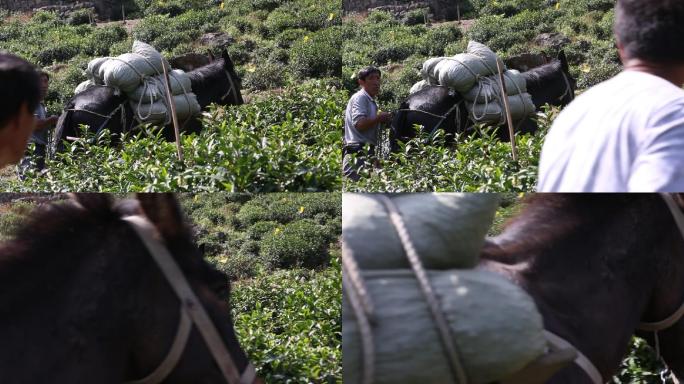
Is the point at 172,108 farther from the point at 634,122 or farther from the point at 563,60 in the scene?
the point at 634,122

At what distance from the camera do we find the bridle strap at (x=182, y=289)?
1.55 metres

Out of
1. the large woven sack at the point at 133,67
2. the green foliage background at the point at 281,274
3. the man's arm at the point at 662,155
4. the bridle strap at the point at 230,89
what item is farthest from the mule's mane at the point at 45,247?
the large woven sack at the point at 133,67

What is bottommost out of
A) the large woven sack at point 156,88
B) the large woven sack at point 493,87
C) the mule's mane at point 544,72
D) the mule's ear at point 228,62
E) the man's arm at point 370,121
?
the man's arm at point 370,121

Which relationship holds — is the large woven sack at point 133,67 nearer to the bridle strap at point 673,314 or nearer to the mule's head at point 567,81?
the mule's head at point 567,81

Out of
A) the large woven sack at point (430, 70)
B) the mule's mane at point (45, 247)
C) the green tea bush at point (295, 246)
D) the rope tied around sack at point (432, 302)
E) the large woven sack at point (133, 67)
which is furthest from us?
the large woven sack at point (133, 67)

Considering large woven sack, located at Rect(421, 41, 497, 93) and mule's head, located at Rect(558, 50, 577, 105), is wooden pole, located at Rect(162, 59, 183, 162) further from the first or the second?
mule's head, located at Rect(558, 50, 577, 105)

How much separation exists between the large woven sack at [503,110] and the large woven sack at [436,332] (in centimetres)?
136

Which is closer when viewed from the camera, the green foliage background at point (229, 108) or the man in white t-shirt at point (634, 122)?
the man in white t-shirt at point (634, 122)

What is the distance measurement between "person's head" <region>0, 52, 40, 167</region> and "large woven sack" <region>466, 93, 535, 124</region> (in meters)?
1.38

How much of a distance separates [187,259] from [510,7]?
1.65 m

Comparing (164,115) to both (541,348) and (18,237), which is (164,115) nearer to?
(18,237)

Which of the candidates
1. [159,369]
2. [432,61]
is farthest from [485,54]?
[159,369]

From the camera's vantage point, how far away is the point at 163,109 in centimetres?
283

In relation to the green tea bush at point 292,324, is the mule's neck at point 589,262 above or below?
above
